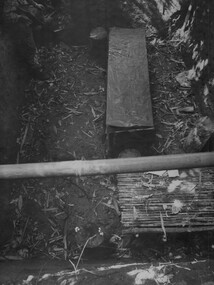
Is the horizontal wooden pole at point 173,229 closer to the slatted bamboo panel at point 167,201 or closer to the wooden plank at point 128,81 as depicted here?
the slatted bamboo panel at point 167,201

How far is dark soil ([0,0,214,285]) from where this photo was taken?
3.06m

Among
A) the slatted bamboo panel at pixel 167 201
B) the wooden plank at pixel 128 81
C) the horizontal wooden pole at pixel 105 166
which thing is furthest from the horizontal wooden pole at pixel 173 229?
the horizontal wooden pole at pixel 105 166

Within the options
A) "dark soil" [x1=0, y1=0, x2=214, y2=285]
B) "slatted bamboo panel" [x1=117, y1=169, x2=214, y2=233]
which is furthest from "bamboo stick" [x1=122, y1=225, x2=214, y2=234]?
"dark soil" [x1=0, y1=0, x2=214, y2=285]

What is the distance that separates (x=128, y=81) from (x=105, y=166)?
2.63 m

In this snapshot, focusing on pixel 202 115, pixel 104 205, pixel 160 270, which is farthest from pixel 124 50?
pixel 160 270

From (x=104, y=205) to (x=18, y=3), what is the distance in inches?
112

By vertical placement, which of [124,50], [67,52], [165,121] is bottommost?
[165,121]

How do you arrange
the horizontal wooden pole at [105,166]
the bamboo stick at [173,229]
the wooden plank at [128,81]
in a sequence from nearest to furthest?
the horizontal wooden pole at [105,166] → the bamboo stick at [173,229] → the wooden plank at [128,81]

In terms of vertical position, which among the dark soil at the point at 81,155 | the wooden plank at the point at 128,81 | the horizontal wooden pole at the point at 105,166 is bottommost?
the dark soil at the point at 81,155

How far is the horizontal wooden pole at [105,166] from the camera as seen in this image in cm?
170

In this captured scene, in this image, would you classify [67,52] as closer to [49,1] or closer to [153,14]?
[49,1]

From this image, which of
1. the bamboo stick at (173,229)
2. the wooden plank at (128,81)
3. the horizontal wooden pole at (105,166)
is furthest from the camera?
the wooden plank at (128,81)

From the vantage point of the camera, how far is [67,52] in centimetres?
527

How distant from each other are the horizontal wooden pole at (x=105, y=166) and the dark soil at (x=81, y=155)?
1032 millimetres
